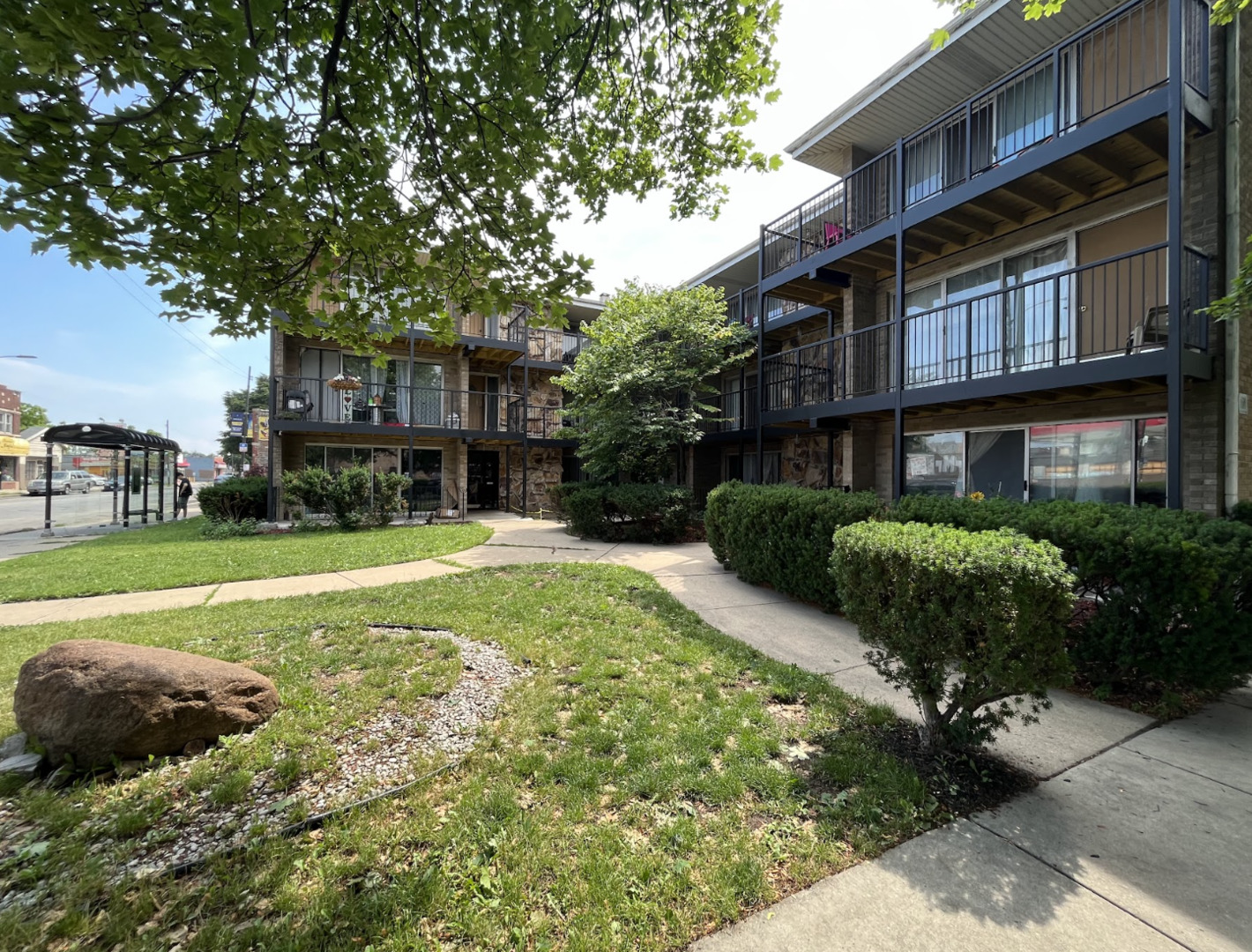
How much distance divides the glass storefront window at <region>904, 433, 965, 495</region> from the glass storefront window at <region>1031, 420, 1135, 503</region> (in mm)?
1219

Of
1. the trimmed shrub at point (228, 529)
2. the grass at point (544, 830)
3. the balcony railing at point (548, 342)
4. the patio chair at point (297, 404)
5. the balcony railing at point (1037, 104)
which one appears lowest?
the grass at point (544, 830)

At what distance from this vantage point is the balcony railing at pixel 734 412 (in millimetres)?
13141

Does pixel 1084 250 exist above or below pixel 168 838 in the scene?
above

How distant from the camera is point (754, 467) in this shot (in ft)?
50.4

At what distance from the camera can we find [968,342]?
750 cm

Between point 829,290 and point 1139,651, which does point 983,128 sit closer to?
point 829,290

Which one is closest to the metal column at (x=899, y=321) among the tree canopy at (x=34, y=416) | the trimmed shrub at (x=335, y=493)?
the trimmed shrub at (x=335, y=493)

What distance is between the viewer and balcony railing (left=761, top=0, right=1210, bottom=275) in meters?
6.22

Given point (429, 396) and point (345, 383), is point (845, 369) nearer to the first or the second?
point (345, 383)

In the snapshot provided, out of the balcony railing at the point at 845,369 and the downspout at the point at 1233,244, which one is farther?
the balcony railing at the point at 845,369

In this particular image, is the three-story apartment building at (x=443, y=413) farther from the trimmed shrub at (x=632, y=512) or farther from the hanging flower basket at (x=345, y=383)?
the trimmed shrub at (x=632, y=512)

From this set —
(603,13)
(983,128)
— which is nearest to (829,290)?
(983,128)

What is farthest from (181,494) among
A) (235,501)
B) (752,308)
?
(752,308)

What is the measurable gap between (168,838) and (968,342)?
941 centimetres
